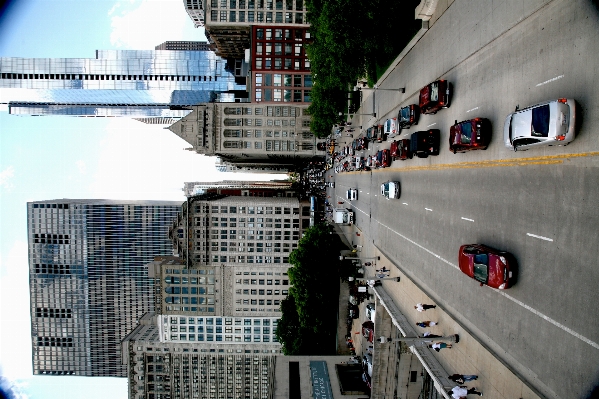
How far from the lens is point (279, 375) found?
159 feet

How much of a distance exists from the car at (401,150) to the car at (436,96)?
5081 mm

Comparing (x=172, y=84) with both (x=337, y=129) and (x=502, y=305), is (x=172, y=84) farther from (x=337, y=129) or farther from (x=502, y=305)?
(x=502, y=305)

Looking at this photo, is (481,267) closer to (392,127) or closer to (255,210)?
(392,127)

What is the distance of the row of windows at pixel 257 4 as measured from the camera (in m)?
83.0

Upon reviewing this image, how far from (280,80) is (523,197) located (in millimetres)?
71770

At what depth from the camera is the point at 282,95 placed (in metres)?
85.7

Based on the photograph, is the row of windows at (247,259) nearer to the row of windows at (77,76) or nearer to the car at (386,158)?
the car at (386,158)

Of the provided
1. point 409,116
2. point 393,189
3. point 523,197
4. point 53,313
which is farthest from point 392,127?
point 53,313

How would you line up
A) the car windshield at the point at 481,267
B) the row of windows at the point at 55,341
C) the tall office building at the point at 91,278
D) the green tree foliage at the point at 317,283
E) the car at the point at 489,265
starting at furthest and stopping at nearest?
the row of windows at the point at 55,341 → the tall office building at the point at 91,278 → the green tree foliage at the point at 317,283 → the car windshield at the point at 481,267 → the car at the point at 489,265

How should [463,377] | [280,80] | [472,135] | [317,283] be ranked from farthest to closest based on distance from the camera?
[280,80], [317,283], [472,135], [463,377]

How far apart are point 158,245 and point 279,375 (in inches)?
4931

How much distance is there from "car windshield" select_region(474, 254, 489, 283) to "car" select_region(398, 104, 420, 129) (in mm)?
16466

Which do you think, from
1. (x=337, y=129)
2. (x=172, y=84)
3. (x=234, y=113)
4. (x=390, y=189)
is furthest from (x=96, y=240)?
(x=390, y=189)

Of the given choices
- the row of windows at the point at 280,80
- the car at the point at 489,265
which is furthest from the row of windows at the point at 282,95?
the car at the point at 489,265
